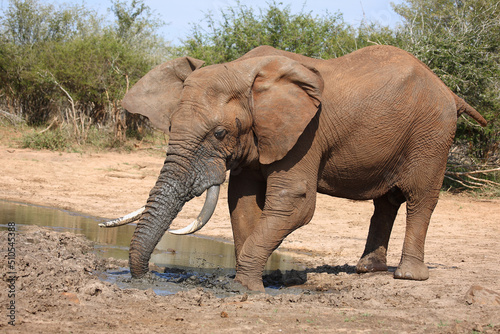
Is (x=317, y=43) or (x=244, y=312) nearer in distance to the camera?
(x=244, y=312)

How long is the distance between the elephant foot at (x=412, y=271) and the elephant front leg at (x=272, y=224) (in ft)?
4.96

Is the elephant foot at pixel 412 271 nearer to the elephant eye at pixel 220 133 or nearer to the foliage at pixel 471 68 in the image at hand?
the elephant eye at pixel 220 133

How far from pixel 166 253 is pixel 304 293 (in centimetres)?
267

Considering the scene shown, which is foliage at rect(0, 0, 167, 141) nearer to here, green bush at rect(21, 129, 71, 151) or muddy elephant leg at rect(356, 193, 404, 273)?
green bush at rect(21, 129, 71, 151)

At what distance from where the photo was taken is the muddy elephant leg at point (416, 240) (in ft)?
22.2

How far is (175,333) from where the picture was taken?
4086mm

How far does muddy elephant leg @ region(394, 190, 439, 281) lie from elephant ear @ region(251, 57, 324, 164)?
189 centimetres

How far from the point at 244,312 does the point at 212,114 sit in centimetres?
185

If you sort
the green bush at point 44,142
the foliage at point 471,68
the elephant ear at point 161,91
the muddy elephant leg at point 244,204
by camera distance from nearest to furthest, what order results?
the elephant ear at point 161,91
the muddy elephant leg at point 244,204
the foliage at point 471,68
the green bush at point 44,142

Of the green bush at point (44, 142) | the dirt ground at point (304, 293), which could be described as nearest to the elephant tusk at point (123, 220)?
the dirt ground at point (304, 293)

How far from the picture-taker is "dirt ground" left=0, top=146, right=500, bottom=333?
173 inches

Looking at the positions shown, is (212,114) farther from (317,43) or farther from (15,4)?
(15,4)

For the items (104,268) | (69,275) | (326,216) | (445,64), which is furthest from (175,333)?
(445,64)

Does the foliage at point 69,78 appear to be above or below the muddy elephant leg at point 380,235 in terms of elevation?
above
